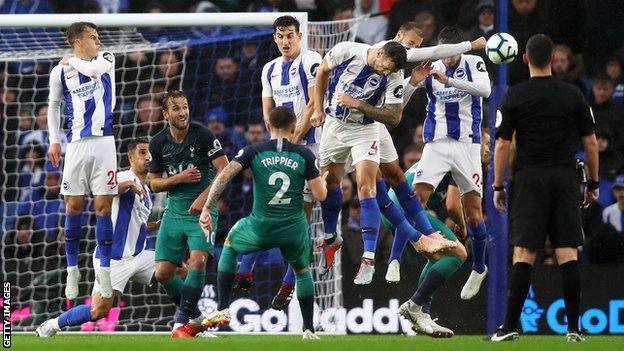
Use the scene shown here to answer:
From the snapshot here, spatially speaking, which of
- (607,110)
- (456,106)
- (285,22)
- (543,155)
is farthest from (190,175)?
(607,110)

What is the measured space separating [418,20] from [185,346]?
21.2 ft

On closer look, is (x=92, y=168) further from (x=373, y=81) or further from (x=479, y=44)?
(x=479, y=44)

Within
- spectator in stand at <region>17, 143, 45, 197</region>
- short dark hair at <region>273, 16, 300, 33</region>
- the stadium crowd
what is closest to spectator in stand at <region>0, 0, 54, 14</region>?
the stadium crowd

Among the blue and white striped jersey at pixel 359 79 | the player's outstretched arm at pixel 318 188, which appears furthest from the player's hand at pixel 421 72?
the player's outstretched arm at pixel 318 188

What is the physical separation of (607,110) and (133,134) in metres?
4.73

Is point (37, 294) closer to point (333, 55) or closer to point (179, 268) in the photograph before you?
point (179, 268)

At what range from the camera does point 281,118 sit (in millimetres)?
11180

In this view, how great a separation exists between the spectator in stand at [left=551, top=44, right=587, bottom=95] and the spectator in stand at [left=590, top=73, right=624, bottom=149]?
0.14m

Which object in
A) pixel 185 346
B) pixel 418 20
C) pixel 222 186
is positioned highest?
pixel 418 20

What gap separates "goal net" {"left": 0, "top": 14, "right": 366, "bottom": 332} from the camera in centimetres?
1488

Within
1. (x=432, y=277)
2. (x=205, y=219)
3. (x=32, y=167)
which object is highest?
(x=32, y=167)

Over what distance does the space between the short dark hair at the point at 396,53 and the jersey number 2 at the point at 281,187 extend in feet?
4.27

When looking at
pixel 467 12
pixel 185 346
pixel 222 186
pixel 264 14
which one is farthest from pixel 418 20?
pixel 185 346

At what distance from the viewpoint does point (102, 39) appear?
15891 mm
